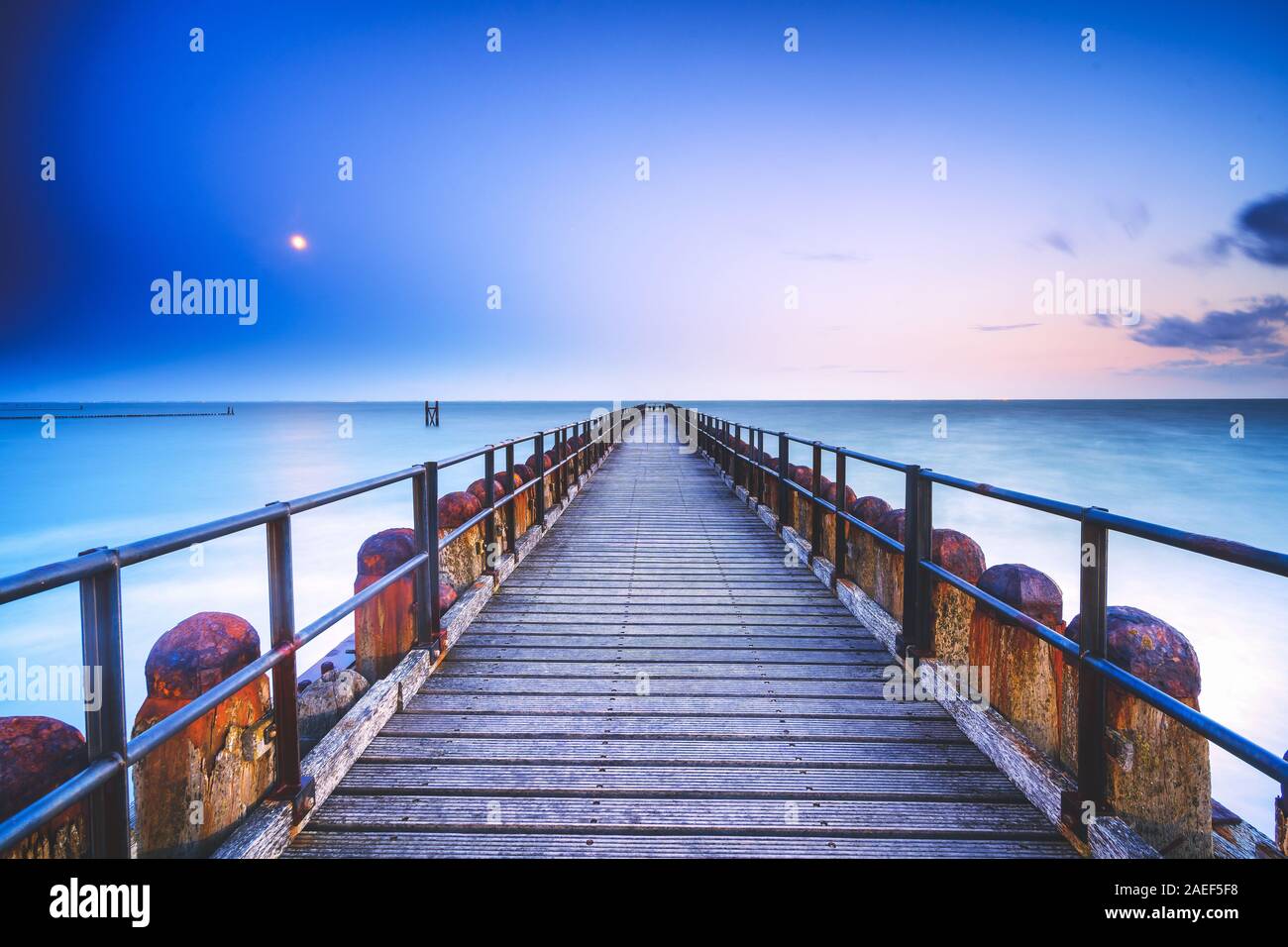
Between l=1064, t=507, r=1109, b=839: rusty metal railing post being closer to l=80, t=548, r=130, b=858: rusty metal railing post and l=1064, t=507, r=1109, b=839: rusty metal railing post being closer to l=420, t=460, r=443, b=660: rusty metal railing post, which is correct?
l=80, t=548, r=130, b=858: rusty metal railing post

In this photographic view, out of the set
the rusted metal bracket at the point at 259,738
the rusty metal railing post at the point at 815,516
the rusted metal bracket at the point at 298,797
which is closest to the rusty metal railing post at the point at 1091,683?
the rusted metal bracket at the point at 298,797

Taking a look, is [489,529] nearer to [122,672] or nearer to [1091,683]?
[122,672]

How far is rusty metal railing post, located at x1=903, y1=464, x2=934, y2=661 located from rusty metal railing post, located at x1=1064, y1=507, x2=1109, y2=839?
1374 mm

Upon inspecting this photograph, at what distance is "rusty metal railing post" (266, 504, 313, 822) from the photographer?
8.29 feet

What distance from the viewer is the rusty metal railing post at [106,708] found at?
1.71 metres

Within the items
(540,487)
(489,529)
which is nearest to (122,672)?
(489,529)

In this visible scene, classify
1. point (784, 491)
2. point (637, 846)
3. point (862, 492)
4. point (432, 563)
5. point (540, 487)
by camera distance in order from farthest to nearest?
point (862, 492) < point (540, 487) < point (784, 491) < point (432, 563) < point (637, 846)

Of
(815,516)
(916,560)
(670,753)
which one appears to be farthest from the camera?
(815,516)

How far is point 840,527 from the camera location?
5641 millimetres

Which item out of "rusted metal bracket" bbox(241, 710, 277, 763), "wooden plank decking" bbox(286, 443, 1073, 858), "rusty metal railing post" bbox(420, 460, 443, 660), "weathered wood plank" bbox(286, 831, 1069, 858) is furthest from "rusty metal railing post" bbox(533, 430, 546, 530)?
"weathered wood plank" bbox(286, 831, 1069, 858)

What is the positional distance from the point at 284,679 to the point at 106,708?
829mm

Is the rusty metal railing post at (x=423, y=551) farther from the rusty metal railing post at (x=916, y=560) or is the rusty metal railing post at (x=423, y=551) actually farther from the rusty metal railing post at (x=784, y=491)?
the rusty metal railing post at (x=784, y=491)
